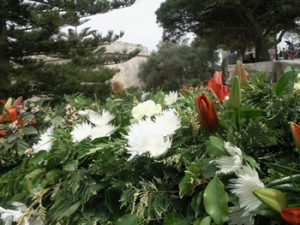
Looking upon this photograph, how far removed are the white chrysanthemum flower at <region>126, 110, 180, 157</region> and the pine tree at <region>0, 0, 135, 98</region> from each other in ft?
19.1

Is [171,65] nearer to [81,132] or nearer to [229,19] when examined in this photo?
[229,19]

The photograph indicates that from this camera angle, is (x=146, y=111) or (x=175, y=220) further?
(x=146, y=111)

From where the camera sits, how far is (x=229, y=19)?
82.3 feet

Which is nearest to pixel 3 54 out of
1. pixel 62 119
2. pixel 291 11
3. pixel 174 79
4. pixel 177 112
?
pixel 62 119

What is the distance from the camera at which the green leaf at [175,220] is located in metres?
0.80

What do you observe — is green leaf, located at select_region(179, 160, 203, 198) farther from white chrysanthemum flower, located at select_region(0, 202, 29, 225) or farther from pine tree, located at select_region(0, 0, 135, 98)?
pine tree, located at select_region(0, 0, 135, 98)

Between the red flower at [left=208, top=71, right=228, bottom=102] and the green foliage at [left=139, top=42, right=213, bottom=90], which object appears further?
the green foliage at [left=139, top=42, right=213, bottom=90]

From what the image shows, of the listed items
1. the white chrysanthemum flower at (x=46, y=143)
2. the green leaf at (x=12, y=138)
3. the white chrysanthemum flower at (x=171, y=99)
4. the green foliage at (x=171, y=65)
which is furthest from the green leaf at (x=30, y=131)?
the green foliage at (x=171, y=65)

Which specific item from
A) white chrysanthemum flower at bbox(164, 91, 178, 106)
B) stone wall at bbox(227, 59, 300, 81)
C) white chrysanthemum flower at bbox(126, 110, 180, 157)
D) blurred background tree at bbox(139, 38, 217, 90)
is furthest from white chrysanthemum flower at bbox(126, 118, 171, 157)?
blurred background tree at bbox(139, 38, 217, 90)

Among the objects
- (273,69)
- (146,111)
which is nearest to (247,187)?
(146,111)

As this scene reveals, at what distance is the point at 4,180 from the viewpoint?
1386mm

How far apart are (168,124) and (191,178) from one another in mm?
168

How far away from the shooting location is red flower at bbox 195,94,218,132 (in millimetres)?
865

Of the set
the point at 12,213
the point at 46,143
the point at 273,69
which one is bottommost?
the point at 273,69
